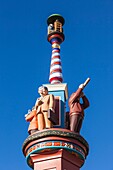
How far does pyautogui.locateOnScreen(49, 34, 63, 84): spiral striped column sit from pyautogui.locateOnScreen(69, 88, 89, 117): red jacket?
3.07 ft

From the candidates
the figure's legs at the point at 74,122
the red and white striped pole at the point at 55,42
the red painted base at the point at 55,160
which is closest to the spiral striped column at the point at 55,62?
the red and white striped pole at the point at 55,42

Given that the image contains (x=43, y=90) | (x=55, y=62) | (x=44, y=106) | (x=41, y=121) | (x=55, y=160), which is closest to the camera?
(x=55, y=160)

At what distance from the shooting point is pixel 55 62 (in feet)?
46.1

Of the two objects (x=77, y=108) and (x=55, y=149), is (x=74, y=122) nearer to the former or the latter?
(x=77, y=108)

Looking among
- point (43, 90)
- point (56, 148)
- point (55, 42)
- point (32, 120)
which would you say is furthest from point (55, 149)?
point (55, 42)

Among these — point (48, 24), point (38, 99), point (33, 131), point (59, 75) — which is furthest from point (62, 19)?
point (33, 131)

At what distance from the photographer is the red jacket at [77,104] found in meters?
12.6

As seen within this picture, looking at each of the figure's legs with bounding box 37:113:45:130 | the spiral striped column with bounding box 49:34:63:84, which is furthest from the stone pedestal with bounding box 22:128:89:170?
the spiral striped column with bounding box 49:34:63:84

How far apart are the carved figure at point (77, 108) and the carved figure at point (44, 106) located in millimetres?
542

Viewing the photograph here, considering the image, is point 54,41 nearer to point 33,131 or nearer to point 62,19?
point 62,19

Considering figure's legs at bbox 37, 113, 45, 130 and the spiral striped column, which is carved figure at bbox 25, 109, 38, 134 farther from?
the spiral striped column

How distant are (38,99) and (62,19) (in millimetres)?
3197

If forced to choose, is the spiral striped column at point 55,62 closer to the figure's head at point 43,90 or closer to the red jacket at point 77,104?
the figure's head at point 43,90

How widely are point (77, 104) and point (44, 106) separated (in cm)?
89
